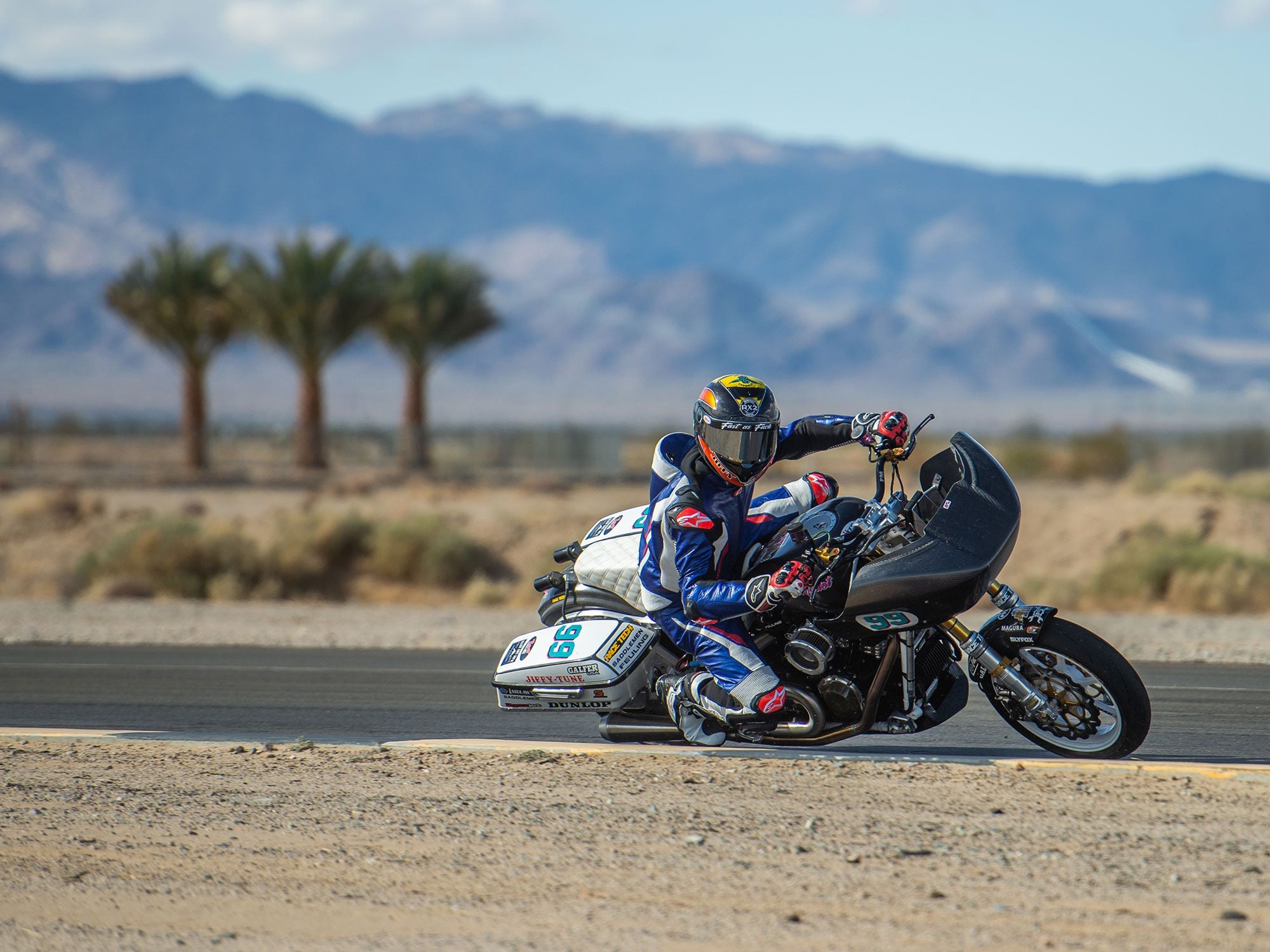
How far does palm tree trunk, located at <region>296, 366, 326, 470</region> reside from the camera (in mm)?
46906

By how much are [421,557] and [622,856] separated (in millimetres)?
20773

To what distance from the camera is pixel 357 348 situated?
579 feet

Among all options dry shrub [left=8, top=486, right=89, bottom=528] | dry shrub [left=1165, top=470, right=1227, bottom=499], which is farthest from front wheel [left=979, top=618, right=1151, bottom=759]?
dry shrub [left=8, top=486, right=89, bottom=528]

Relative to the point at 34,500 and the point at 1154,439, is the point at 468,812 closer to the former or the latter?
the point at 34,500

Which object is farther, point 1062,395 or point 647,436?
point 1062,395

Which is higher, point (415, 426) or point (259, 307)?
point (259, 307)

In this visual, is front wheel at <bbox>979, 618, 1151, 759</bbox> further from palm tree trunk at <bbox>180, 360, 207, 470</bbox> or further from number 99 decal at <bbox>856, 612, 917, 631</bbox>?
palm tree trunk at <bbox>180, 360, 207, 470</bbox>

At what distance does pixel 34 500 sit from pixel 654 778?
30715 mm

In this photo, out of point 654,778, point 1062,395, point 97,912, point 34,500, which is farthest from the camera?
point 1062,395

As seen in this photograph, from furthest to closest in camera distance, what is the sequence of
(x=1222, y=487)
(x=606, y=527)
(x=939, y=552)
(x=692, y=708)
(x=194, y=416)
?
(x=194, y=416) < (x=1222, y=487) < (x=606, y=527) < (x=692, y=708) < (x=939, y=552)

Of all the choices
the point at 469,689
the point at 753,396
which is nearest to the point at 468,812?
the point at 753,396

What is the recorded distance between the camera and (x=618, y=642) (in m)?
7.91

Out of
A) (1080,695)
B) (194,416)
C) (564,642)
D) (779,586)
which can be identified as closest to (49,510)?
(194,416)

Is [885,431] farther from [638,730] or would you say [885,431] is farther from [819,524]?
[638,730]
